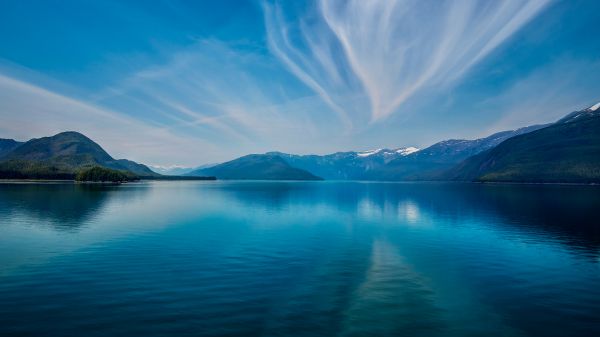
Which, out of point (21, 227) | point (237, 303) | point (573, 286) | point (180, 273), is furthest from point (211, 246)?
point (573, 286)

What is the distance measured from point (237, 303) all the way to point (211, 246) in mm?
26937

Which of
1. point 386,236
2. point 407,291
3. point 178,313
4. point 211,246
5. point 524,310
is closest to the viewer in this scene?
point 178,313

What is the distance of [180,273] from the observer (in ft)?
123

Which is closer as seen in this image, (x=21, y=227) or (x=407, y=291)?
(x=407, y=291)

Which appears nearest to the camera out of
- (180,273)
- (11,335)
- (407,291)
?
(11,335)

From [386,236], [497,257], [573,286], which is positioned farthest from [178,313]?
[386,236]

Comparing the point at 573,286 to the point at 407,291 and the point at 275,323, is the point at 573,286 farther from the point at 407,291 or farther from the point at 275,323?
the point at 275,323

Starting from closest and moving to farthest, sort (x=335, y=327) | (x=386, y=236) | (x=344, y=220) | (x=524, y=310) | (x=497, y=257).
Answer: (x=335, y=327)
(x=524, y=310)
(x=497, y=257)
(x=386, y=236)
(x=344, y=220)

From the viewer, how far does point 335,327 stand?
24047 millimetres

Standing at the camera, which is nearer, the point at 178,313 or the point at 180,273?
the point at 178,313

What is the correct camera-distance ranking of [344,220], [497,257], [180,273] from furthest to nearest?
[344,220]
[497,257]
[180,273]

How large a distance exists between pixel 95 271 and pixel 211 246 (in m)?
18.2

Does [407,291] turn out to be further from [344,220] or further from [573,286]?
[344,220]

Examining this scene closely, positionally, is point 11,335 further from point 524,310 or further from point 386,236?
point 386,236
